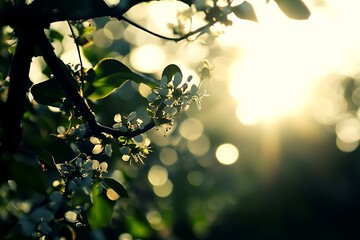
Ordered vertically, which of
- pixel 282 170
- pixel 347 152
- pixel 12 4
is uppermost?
pixel 347 152

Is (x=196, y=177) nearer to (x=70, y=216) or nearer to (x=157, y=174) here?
(x=157, y=174)

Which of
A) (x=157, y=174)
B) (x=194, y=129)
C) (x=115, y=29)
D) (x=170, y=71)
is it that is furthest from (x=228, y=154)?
(x=170, y=71)

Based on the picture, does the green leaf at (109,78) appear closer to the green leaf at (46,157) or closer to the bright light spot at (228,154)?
the green leaf at (46,157)

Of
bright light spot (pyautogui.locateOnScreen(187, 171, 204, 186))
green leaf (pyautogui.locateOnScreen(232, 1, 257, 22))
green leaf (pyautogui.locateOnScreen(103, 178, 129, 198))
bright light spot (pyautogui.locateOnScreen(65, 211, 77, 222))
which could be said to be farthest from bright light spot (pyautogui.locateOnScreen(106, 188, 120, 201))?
bright light spot (pyautogui.locateOnScreen(187, 171, 204, 186))

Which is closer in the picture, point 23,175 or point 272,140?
point 23,175

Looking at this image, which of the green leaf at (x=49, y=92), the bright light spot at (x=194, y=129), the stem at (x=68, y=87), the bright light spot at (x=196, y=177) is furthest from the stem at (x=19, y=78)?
the bright light spot at (x=194, y=129)

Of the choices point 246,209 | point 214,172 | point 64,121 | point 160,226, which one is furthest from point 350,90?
point 64,121

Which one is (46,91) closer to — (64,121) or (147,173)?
(64,121)
